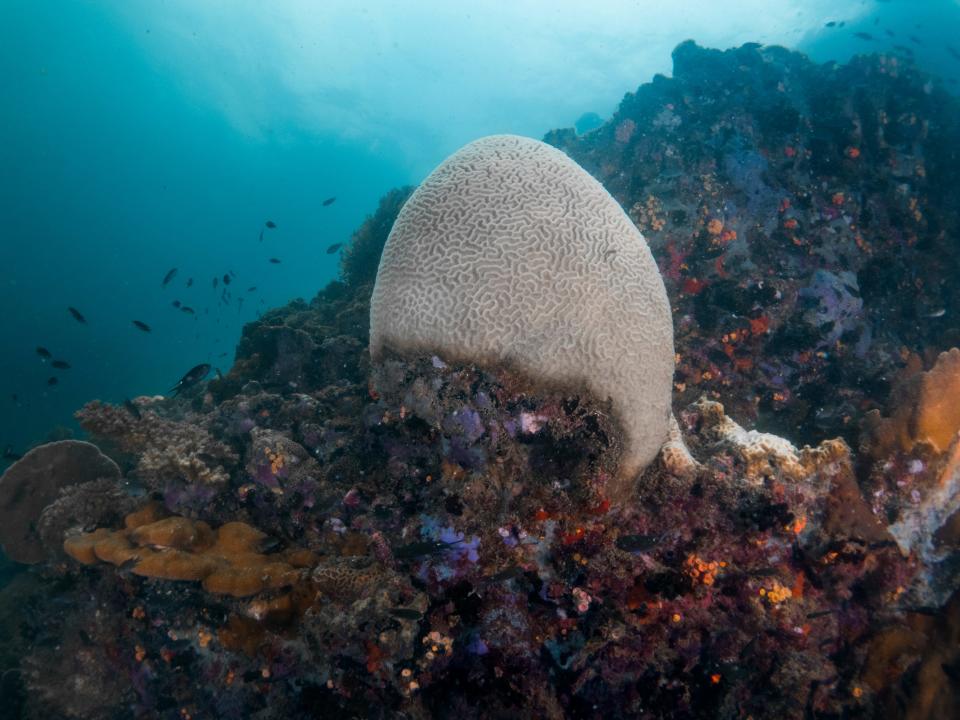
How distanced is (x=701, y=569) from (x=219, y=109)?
85.3 meters

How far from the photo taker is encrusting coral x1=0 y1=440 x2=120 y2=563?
6684 mm

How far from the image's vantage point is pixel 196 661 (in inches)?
192

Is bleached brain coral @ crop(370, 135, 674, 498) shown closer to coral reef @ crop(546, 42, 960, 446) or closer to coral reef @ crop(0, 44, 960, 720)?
coral reef @ crop(0, 44, 960, 720)

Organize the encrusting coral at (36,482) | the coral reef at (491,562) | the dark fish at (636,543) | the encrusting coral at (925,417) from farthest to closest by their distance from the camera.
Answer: the encrusting coral at (36,482) → the encrusting coral at (925,417) → the coral reef at (491,562) → the dark fish at (636,543)

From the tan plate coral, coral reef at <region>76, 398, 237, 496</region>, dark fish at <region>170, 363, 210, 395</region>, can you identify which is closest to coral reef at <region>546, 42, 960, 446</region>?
the tan plate coral

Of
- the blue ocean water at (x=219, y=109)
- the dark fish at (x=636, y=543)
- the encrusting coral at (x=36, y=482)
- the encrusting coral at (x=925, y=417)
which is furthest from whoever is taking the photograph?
the blue ocean water at (x=219, y=109)

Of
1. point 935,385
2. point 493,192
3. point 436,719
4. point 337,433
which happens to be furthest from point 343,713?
point 935,385

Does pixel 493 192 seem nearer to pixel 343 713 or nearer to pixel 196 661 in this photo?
pixel 343 713

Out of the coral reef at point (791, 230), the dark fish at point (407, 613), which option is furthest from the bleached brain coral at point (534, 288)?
the coral reef at point (791, 230)

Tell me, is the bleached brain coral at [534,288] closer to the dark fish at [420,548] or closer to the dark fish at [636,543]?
the dark fish at [636,543]

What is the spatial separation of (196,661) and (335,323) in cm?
647

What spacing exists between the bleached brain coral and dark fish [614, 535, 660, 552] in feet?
1.45

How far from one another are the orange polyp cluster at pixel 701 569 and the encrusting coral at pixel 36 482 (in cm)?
729

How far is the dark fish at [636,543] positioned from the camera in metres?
3.65
